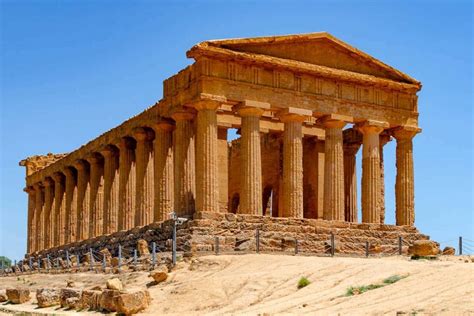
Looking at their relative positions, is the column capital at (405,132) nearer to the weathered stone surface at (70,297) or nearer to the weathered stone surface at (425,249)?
the weathered stone surface at (425,249)

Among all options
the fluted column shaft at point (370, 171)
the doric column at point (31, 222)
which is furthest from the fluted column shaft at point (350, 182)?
the doric column at point (31, 222)

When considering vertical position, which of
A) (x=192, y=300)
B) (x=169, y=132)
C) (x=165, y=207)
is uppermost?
(x=169, y=132)

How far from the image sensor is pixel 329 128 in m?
43.6

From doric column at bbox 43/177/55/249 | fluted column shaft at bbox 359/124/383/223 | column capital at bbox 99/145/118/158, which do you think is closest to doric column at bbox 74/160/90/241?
column capital at bbox 99/145/118/158

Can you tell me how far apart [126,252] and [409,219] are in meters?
14.5

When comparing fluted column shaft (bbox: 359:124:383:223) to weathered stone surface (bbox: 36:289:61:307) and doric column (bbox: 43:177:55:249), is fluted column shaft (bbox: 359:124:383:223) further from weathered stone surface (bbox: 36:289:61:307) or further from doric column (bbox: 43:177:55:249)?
doric column (bbox: 43:177:55:249)

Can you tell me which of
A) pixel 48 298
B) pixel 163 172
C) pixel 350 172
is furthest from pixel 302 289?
pixel 350 172

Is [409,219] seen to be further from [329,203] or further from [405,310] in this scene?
[405,310]

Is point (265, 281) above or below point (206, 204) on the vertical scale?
below

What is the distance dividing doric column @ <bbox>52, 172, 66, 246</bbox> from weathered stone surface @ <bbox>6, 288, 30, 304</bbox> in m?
28.8

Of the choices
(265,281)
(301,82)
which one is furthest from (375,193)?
(265,281)

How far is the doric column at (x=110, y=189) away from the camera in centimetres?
5162

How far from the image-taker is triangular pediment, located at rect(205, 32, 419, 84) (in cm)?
4069

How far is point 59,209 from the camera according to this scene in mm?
62719
